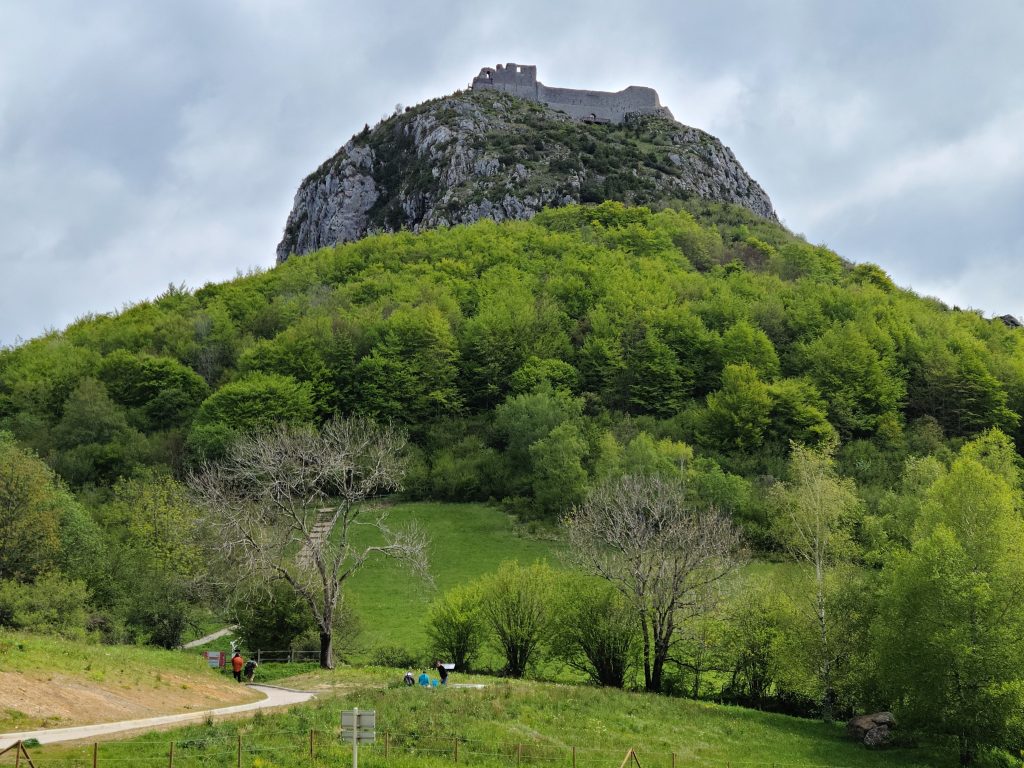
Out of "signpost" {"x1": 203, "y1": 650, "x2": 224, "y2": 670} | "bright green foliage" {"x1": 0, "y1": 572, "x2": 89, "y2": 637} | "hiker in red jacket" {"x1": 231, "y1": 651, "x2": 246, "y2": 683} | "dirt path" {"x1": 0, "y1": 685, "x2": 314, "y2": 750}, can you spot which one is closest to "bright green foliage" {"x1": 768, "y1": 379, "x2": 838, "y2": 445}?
"signpost" {"x1": 203, "y1": 650, "x2": 224, "y2": 670}

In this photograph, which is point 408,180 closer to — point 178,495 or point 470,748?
point 178,495

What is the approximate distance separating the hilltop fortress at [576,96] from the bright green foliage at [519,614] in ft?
514

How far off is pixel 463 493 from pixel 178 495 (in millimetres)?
24480

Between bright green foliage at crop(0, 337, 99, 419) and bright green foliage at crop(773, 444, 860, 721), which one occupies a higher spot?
bright green foliage at crop(0, 337, 99, 419)

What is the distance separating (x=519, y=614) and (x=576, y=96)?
162591 millimetres

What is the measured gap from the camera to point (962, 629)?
2944 cm

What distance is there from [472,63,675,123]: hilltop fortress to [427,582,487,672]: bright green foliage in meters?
157

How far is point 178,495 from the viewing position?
5647cm

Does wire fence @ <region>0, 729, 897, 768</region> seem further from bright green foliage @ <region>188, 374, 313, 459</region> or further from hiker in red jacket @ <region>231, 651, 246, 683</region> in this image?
bright green foliage @ <region>188, 374, 313, 459</region>

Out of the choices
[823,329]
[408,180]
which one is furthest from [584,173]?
[823,329]

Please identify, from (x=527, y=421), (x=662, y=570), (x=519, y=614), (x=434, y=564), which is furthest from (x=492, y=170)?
(x=662, y=570)

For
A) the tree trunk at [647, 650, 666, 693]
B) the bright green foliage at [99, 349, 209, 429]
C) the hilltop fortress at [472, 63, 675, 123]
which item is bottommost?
the tree trunk at [647, 650, 666, 693]

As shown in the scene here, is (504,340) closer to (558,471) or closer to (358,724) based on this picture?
(558,471)

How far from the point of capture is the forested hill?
243 feet
